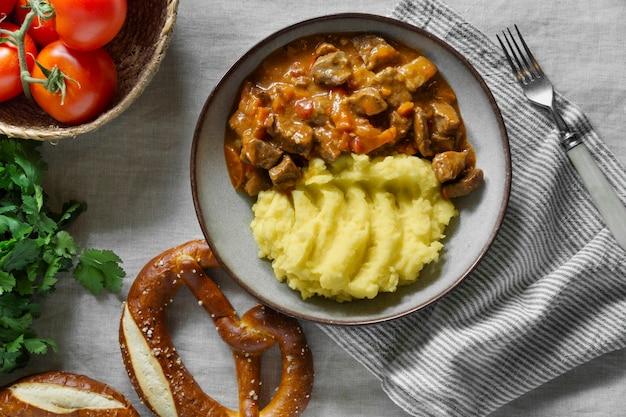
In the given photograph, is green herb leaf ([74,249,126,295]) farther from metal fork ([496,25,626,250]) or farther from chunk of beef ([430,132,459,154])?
metal fork ([496,25,626,250])

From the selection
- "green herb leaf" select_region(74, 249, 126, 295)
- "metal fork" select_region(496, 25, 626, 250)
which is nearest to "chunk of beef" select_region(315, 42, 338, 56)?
"metal fork" select_region(496, 25, 626, 250)

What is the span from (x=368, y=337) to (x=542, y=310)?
1.12m

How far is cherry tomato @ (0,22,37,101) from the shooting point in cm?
446

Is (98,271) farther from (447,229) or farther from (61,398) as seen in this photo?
(447,229)

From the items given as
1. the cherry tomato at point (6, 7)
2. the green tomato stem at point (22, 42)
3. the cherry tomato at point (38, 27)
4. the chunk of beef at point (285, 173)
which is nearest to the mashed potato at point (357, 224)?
the chunk of beef at point (285, 173)

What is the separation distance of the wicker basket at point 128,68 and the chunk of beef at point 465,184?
1.97m

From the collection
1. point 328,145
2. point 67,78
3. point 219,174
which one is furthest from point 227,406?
point 67,78

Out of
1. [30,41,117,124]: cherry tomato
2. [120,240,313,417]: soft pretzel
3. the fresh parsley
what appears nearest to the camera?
[30,41,117,124]: cherry tomato

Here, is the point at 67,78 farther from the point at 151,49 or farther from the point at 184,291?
the point at 184,291

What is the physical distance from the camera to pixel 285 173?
4.27m

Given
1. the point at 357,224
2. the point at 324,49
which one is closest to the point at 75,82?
the point at 324,49

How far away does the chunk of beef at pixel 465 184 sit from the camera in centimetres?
432

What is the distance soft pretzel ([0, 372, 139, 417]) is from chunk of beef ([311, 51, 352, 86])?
8.16 feet

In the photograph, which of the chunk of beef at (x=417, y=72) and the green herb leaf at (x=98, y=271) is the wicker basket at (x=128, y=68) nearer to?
the green herb leaf at (x=98, y=271)
